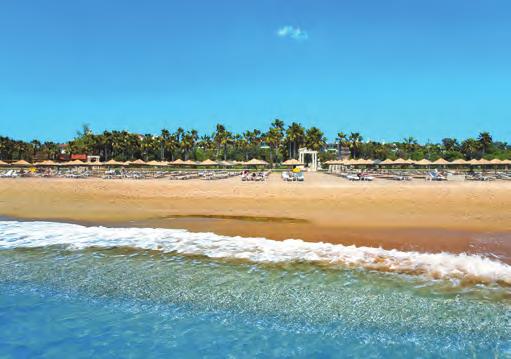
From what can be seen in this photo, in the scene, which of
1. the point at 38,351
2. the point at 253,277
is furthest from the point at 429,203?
the point at 38,351

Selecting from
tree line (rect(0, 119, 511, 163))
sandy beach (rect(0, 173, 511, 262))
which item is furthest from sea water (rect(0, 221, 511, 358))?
tree line (rect(0, 119, 511, 163))

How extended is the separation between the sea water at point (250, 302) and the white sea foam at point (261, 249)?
56mm

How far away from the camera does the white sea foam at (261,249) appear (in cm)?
810

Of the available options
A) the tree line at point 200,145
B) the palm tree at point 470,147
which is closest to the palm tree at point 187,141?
the tree line at point 200,145

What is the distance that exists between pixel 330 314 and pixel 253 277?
213cm

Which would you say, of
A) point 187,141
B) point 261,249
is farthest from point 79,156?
point 261,249

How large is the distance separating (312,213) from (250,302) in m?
9.64

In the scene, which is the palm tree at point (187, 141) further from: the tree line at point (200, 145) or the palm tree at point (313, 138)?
the palm tree at point (313, 138)

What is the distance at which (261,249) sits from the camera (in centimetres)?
996

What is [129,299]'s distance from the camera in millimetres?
6566

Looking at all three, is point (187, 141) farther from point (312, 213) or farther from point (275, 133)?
point (312, 213)

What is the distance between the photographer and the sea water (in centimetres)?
494

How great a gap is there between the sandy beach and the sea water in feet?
6.37

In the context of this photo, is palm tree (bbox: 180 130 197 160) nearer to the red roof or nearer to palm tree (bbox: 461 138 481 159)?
the red roof
